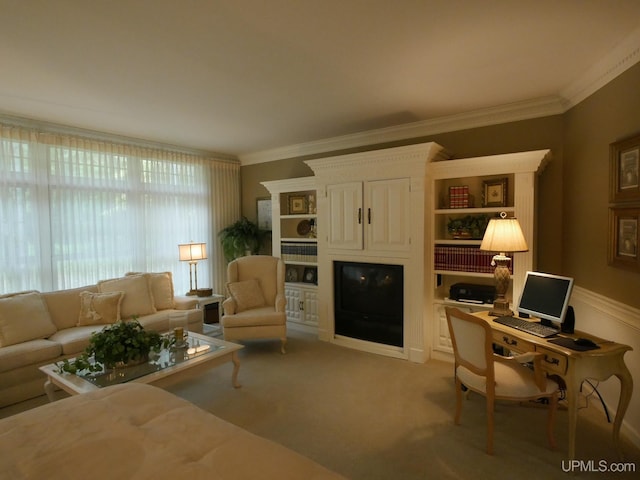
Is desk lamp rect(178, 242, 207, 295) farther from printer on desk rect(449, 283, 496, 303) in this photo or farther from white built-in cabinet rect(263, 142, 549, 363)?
printer on desk rect(449, 283, 496, 303)

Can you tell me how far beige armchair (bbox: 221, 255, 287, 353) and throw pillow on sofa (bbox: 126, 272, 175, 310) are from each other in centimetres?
79

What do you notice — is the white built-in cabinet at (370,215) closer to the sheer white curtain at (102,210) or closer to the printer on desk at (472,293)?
the printer on desk at (472,293)

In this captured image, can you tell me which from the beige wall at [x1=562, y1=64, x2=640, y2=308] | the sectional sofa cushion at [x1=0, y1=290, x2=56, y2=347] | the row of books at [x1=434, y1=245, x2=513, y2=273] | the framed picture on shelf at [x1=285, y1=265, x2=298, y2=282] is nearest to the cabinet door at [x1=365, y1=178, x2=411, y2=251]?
the row of books at [x1=434, y1=245, x2=513, y2=273]

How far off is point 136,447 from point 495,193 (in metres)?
3.71

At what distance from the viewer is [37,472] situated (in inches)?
42.9

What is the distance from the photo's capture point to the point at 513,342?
8.17ft

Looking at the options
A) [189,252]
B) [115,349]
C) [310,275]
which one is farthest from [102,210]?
[310,275]

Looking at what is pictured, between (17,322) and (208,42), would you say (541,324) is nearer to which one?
(208,42)

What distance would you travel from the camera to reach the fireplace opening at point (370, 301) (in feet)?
12.9

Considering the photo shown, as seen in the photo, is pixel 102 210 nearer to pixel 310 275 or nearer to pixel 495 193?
pixel 310 275

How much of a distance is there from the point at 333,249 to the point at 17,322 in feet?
11.0

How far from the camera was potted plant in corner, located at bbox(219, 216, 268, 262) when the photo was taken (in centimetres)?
546

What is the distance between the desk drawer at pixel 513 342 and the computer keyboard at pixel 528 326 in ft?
0.31

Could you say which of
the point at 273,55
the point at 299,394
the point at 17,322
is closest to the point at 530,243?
the point at 299,394
